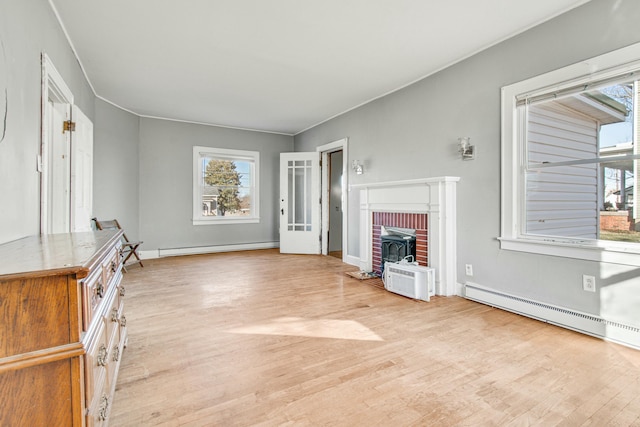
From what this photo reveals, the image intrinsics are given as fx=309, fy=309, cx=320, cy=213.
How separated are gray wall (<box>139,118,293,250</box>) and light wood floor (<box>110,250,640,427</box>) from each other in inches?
112

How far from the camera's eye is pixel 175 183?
5973mm

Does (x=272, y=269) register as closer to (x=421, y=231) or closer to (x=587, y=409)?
(x=421, y=231)

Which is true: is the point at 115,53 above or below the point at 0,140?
above

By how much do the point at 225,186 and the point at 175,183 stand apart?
0.96 metres

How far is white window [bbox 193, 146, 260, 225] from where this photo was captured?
618 cm

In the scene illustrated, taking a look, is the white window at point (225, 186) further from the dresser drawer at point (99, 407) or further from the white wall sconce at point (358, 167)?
the dresser drawer at point (99, 407)

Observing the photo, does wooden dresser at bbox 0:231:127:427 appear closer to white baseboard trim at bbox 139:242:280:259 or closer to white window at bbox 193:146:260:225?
white baseboard trim at bbox 139:242:280:259

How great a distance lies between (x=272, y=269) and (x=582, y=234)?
12.3 feet

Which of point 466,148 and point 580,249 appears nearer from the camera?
point 580,249

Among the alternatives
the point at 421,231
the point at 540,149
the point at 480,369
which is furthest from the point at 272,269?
the point at 540,149

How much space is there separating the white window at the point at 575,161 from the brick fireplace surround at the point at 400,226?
2.86 feet

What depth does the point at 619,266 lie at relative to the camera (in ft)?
7.57

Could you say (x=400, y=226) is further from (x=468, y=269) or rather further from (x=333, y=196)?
(x=333, y=196)

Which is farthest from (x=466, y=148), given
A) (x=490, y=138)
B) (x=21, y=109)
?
(x=21, y=109)
